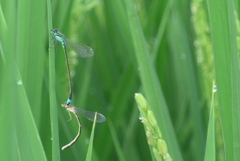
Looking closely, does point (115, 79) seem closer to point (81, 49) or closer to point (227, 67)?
point (81, 49)

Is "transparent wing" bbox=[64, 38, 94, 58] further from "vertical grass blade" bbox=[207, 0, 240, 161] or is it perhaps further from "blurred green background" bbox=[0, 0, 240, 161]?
"vertical grass blade" bbox=[207, 0, 240, 161]

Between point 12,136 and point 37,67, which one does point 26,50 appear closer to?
point 37,67

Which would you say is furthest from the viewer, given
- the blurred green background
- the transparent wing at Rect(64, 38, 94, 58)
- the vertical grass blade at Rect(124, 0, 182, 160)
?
the transparent wing at Rect(64, 38, 94, 58)

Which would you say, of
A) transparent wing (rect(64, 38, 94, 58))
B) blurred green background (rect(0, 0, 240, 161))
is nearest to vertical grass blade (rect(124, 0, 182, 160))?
blurred green background (rect(0, 0, 240, 161))

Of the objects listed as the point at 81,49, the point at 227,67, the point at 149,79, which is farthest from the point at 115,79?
the point at 227,67

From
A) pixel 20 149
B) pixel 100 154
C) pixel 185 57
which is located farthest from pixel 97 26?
pixel 20 149

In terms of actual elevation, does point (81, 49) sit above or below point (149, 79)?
above

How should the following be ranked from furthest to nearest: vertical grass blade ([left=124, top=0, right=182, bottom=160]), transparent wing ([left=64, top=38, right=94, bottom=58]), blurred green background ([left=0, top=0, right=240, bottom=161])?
1. transparent wing ([left=64, top=38, right=94, bottom=58])
2. vertical grass blade ([left=124, top=0, right=182, bottom=160])
3. blurred green background ([left=0, top=0, right=240, bottom=161])

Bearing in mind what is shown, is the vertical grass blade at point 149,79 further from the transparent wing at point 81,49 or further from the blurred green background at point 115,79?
the transparent wing at point 81,49

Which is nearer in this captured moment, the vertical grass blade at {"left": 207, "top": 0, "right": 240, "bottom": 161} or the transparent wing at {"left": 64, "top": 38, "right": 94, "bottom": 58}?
the vertical grass blade at {"left": 207, "top": 0, "right": 240, "bottom": 161}
